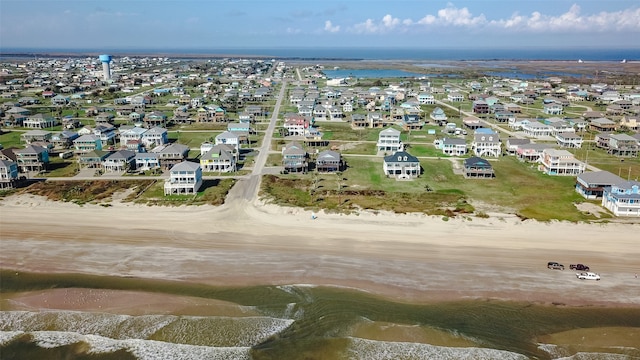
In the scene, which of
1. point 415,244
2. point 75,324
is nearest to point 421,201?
point 415,244

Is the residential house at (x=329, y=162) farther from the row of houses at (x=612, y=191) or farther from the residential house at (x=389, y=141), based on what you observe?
the row of houses at (x=612, y=191)

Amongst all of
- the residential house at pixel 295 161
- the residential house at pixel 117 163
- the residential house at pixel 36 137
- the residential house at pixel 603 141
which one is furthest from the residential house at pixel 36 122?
the residential house at pixel 603 141

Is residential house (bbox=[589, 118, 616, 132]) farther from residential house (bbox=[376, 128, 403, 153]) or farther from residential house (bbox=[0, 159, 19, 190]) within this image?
residential house (bbox=[0, 159, 19, 190])

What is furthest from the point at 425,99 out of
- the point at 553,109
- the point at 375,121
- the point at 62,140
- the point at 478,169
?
the point at 62,140

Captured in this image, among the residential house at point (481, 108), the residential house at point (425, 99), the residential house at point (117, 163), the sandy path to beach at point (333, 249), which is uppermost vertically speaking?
the residential house at point (425, 99)

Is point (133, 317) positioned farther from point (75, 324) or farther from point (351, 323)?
point (351, 323)

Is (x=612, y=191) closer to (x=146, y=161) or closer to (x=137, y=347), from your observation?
(x=137, y=347)
